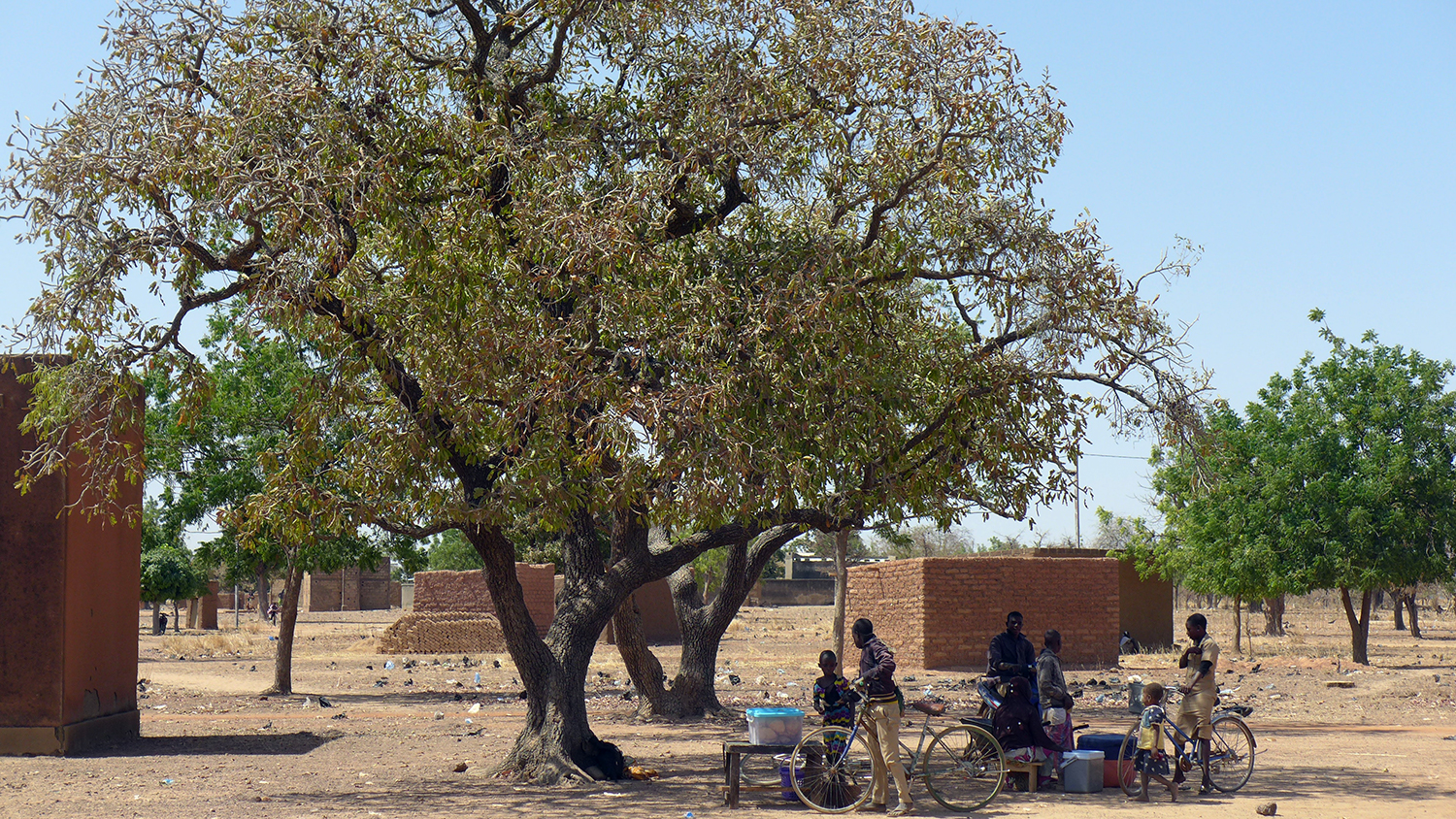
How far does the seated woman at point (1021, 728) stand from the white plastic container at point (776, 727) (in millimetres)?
1727

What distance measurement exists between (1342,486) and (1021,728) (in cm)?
1671

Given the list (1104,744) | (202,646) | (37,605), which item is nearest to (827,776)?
(1104,744)

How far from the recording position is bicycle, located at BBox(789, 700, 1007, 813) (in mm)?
10203

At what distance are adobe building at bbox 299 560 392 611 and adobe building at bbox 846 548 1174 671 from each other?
166 ft

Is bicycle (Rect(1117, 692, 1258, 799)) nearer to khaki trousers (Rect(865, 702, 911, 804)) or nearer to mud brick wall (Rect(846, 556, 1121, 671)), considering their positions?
khaki trousers (Rect(865, 702, 911, 804))

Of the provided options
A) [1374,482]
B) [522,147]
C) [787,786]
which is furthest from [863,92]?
[1374,482]

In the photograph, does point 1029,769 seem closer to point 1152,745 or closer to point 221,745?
point 1152,745

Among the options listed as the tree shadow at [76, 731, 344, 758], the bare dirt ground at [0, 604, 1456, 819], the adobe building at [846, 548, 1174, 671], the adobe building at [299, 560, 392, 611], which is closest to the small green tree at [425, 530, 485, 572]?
the adobe building at [299, 560, 392, 611]

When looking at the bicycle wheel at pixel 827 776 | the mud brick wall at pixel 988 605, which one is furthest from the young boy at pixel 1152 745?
the mud brick wall at pixel 988 605

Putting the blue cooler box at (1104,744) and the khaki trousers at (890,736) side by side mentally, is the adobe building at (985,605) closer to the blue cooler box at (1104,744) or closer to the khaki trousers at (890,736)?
the blue cooler box at (1104,744)

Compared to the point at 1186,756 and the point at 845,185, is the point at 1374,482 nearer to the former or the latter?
the point at 1186,756

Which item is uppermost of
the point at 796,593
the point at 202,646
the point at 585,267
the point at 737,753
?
the point at 585,267

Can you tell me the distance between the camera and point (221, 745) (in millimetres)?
15055

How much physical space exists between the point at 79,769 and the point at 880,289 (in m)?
9.00
